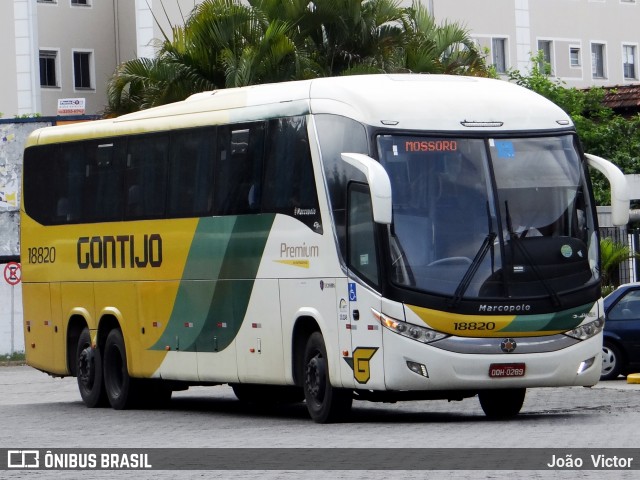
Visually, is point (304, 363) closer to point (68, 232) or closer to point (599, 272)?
point (599, 272)

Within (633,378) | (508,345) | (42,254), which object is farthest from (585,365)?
(42,254)

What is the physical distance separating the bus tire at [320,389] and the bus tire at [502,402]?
1638 millimetres

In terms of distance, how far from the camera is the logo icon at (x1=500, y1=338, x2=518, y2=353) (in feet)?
Answer: 58.0

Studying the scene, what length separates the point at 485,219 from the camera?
17859 mm

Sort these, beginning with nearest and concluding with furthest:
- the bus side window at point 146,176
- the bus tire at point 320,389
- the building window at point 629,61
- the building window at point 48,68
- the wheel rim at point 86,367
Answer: the bus tire at point 320,389 → the bus side window at point 146,176 → the wheel rim at point 86,367 → the building window at point 48,68 → the building window at point 629,61

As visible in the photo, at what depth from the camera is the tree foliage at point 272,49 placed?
31953mm

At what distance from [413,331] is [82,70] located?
177ft

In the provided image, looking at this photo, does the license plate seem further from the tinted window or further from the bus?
the tinted window

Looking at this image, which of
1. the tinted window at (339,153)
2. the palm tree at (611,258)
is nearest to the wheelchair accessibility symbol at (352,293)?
the tinted window at (339,153)

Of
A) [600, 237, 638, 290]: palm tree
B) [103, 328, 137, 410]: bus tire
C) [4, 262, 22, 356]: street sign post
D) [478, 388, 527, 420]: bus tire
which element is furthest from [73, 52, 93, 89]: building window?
[478, 388, 527, 420]: bus tire

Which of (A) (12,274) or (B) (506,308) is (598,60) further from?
(B) (506,308)

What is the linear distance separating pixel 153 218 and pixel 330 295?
4.32 meters

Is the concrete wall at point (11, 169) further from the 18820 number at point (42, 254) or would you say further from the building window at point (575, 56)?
→ the building window at point (575, 56)

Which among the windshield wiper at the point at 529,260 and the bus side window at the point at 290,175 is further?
the bus side window at the point at 290,175
